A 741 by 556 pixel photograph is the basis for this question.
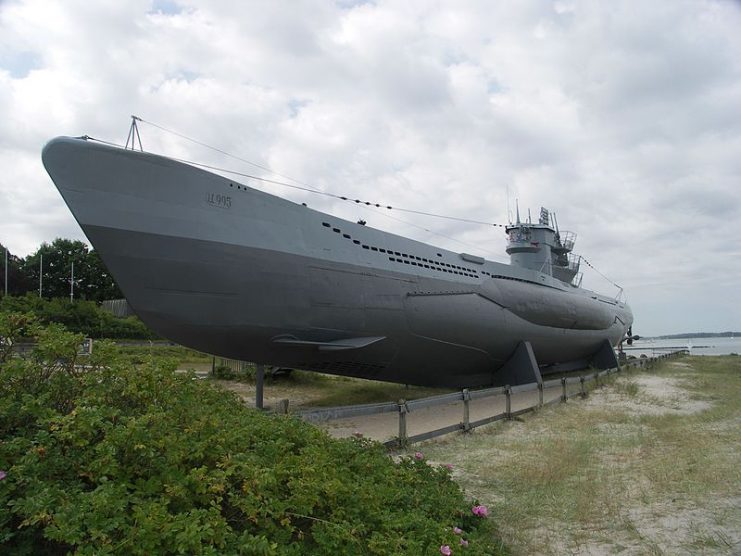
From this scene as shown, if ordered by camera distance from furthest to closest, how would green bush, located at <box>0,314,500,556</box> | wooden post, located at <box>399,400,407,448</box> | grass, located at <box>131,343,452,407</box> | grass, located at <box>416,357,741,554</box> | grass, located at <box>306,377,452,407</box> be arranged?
grass, located at <box>131,343,452,407</box> < grass, located at <box>306,377,452,407</box> < wooden post, located at <box>399,400,407,448</box> < grass, located at <box>416,357,741,554</box> < green bush, located at <box>0,314,500,556</box>

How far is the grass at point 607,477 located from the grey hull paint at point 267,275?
307cm

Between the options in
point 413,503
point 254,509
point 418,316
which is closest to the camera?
point 254,509

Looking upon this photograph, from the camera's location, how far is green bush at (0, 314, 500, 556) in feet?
7.64

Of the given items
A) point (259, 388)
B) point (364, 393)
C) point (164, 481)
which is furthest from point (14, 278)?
point (164, 481)

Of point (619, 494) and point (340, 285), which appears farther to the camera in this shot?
point (340, 285)

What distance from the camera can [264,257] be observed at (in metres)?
8.90

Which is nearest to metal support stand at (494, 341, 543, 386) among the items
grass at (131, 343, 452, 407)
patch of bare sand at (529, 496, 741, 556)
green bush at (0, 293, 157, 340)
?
grass at (131, 343, 452, 407)

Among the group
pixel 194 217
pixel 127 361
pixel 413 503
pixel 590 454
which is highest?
pixel 194 217

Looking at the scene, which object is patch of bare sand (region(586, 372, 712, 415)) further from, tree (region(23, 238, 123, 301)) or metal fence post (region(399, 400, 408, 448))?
tree (region(23, 238, 123, 301))

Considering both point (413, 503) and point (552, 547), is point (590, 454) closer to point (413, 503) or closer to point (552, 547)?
point (552, 547)

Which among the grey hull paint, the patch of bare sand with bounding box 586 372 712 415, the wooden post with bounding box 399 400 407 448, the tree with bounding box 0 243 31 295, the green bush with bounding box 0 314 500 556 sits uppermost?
the tree with bounding box 0 243 31 295

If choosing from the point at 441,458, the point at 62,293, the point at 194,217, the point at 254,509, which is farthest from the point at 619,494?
the point at 62,293

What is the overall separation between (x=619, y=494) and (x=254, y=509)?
13.1ft

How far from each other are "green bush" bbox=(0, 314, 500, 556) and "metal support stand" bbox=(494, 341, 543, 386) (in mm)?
10962
